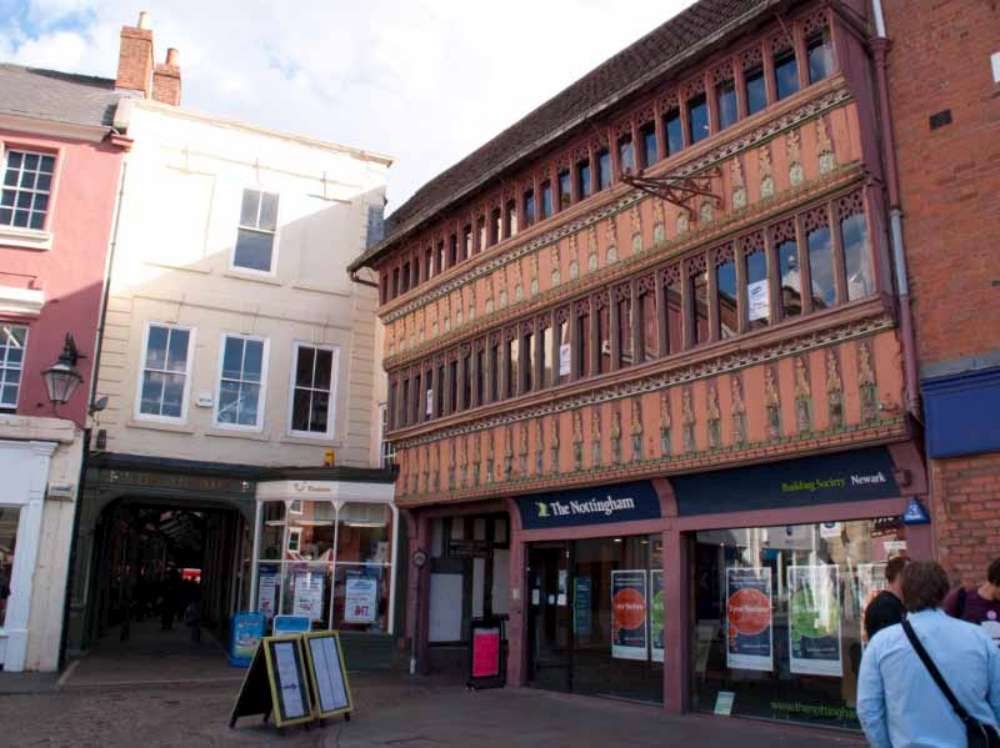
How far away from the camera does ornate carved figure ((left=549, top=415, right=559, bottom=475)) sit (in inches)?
536

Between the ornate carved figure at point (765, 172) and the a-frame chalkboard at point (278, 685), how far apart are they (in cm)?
780

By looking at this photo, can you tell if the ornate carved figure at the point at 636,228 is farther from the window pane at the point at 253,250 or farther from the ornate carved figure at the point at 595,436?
the window pane at the point at 253,250

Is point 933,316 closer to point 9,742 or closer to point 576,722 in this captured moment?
point 576,722

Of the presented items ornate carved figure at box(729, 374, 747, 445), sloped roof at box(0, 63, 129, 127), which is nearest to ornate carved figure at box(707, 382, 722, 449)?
ornate carved figure at box(729, 374, 747, 445)

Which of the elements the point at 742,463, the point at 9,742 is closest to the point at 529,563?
the point at 742,463

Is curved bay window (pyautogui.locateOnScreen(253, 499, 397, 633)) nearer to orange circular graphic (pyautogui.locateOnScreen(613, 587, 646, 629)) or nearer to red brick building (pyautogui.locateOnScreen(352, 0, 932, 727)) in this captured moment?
red brick building (pyautogui.locateOnScreen(352, 0, 932, 727))

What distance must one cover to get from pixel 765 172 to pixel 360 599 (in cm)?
1172

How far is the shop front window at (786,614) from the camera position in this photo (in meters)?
9.67

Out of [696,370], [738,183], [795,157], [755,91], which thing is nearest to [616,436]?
[696,370]

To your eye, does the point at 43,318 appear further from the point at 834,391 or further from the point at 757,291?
the point at 834,391

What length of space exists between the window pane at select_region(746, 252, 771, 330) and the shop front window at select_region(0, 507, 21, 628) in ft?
43.1

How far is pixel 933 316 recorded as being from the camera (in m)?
9.04

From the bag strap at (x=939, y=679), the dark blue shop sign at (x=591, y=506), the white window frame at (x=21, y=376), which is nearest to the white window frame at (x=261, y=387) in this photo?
the white window frame at (x=21, y=376)

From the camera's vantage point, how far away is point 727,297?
36.6 feet
